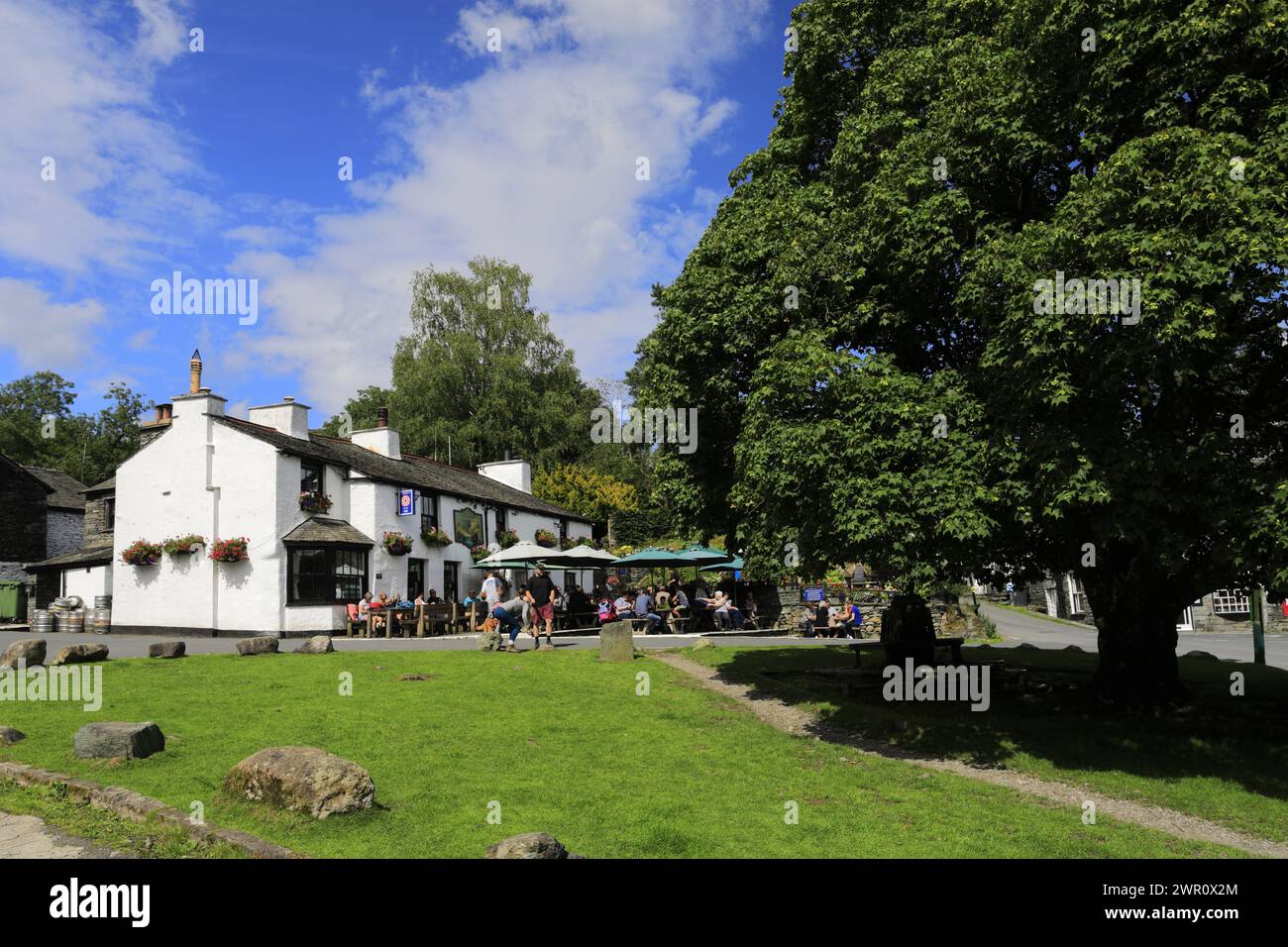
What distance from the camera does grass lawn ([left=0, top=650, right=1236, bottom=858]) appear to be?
6723 millimetres

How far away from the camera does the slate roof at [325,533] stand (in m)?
27.2

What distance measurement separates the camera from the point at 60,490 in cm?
4366

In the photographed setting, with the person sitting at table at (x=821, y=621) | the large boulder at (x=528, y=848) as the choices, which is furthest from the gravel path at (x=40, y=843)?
the person sitting at table at (x=821, y=621)

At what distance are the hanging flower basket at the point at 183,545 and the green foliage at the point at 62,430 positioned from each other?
50.7 m

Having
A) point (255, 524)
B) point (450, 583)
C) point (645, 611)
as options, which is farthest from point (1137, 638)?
point (450, 583)

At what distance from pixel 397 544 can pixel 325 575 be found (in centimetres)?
282

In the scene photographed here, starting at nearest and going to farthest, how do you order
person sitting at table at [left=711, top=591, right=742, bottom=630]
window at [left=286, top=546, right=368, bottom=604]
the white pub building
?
the white pub building < window at [left=286, top=546, right=368, bottom=604] < person sitting at table at [left=711, top=591, right=742, bottom=630]

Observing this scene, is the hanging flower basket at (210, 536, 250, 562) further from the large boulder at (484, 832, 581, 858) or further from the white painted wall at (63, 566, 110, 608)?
the large boulder at (484, 832, 581, 858)

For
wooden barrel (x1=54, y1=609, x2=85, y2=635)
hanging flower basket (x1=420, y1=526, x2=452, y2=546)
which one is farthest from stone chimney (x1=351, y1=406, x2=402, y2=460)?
wooden barrel (x1=54, y1=609, x2=85, y2=635)

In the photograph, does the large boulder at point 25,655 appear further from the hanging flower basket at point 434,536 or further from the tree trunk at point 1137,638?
the tree trunk at point 1137,638

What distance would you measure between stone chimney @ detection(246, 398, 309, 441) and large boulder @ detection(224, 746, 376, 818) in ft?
83.8
